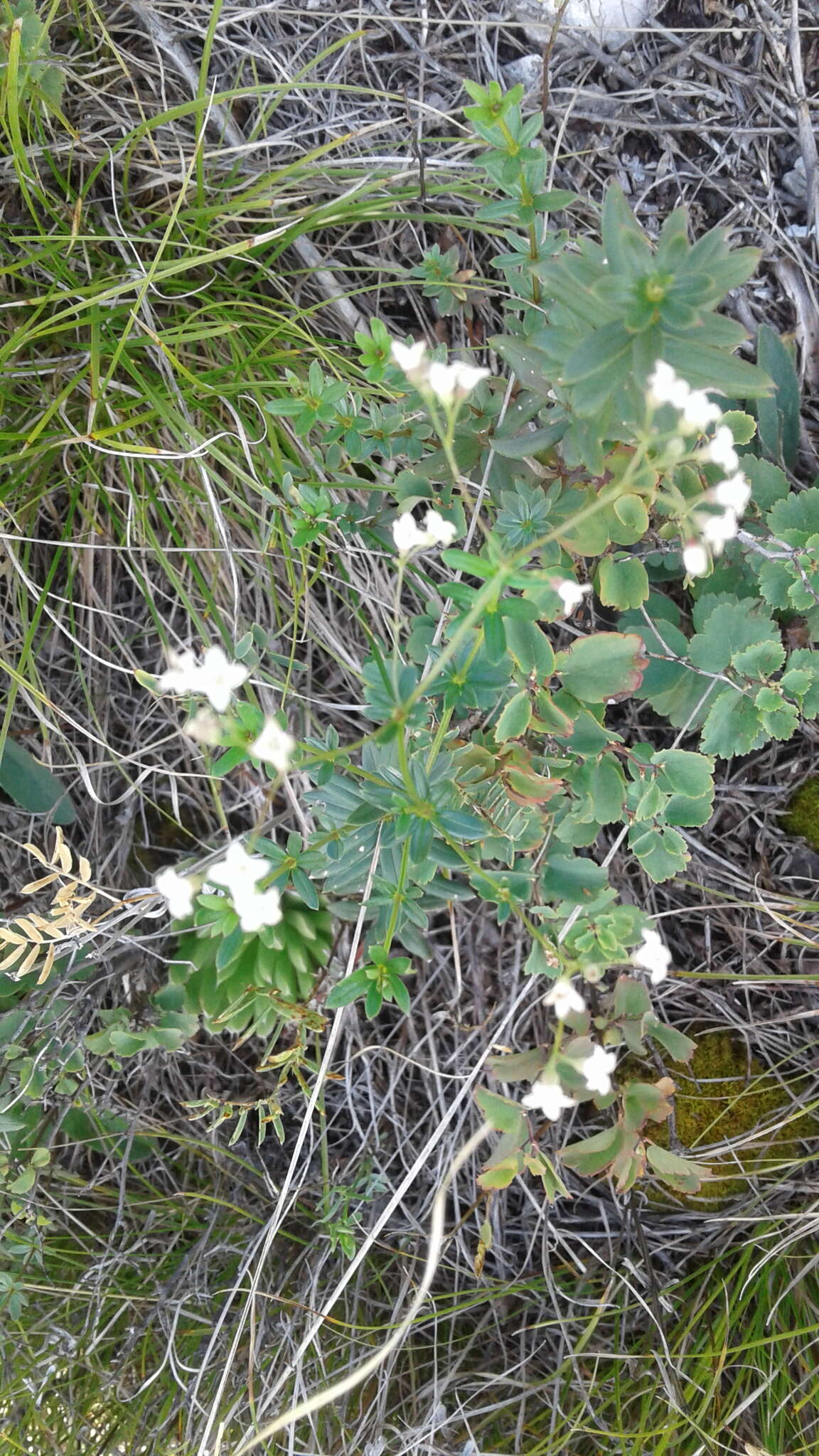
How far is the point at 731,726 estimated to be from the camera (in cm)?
160

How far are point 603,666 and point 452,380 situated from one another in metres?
0.54

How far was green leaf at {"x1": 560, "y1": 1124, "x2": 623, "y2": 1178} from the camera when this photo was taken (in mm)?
1546

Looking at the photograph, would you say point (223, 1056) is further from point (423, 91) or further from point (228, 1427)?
point (423, 91)

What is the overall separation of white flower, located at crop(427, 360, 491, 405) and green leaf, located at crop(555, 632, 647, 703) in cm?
47

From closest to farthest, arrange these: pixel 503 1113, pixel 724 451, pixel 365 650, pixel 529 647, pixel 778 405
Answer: pixel 724 451
pixel 529 647
pixel 503 1113
pixel 778 405
pixel 365 650

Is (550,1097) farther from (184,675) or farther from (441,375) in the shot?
(441,375)

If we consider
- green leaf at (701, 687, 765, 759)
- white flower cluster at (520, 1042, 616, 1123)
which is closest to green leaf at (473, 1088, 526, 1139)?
white flower cluster at (520, 1042, 616, 1123)

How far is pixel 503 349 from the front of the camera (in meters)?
1.44

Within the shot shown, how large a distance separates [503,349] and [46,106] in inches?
44.9

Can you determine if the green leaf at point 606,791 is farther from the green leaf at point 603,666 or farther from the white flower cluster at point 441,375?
the white flower cluster at point 441,375

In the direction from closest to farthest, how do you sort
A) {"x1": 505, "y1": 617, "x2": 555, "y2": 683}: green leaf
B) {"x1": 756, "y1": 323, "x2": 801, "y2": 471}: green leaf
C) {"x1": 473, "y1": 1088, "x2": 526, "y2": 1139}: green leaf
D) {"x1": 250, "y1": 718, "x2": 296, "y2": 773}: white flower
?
1. {"x1": 250, "y1": 718, "x2": 296, "y2": 773}: white flower
2. {"x1": 505, "y1": 617, "x2": 555, "y2": 683}: green leaf
3. {"x1": 473, "y1": 1088, "x2": 526, "y2": 1139}: green leaf
4. {"x1": 756, "y1": 323, "x2": 801, "y2": 471}: green leaf

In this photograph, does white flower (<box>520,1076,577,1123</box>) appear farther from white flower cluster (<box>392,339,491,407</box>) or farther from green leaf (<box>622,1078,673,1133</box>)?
white flower cluster (<box>392,339,491,407</box>)

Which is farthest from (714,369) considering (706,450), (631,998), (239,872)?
(631,998)

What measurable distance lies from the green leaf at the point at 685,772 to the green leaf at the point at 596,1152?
56cm
